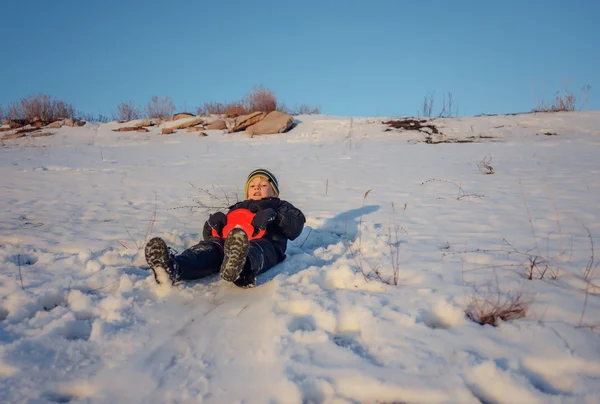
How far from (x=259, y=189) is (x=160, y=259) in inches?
55.5

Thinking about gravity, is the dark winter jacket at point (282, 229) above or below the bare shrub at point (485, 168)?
below

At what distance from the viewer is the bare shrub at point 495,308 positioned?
1940 millimetres

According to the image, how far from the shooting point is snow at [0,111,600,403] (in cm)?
157

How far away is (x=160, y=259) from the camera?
2.38 metres

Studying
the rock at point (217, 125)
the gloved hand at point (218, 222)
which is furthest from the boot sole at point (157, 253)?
the rock at point (217, 125)

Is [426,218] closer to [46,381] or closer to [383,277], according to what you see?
[383,277]

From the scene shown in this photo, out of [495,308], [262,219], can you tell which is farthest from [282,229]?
[495,308]

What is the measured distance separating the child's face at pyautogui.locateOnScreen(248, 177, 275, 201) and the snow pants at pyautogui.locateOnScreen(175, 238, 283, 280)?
700 mm

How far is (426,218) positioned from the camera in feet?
13.8

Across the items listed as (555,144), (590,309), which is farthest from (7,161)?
(555,144)

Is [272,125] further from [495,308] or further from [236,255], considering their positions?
[495,308]

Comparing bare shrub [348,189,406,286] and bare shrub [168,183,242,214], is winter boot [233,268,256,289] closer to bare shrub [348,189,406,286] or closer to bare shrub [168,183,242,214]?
bare shrub [348,189,406,286]

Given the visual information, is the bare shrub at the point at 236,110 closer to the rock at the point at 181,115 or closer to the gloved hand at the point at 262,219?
the rock at the point at 181,115

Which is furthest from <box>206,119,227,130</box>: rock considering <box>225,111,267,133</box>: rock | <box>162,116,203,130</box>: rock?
<box>162,116,203,130</box>: rock
